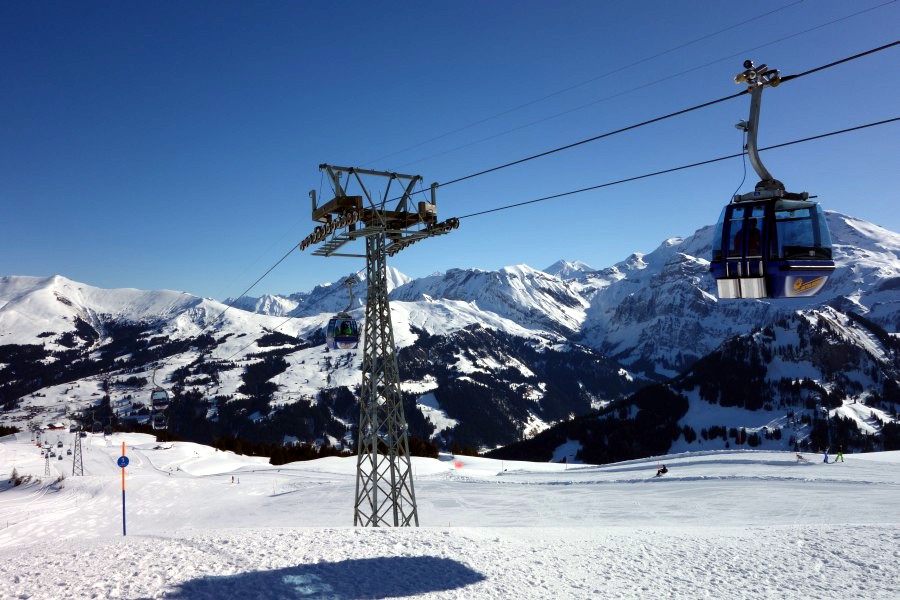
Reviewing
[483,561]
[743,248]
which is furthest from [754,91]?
[483,561]

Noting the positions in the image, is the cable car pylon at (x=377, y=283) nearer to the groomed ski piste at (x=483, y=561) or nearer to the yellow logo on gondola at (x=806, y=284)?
the groomed ski piste at (x=483, y=561)

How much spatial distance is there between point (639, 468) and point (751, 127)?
6656 centimetres

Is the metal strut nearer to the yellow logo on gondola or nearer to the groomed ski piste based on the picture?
the yellow logo on gondola

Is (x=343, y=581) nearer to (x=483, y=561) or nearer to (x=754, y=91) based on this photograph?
(x=483, y=561)

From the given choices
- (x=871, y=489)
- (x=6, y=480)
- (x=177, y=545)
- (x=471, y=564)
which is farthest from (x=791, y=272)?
(x=6, y=480)

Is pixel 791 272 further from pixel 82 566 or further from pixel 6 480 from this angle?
pixel 6 480

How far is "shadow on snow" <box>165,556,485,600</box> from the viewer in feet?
40.5

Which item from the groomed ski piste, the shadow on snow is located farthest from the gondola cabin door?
the shadow on snow

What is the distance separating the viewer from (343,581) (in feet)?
43.7

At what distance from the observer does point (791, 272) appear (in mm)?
11461

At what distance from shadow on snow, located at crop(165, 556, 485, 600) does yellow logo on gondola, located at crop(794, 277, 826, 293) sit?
9483 millimetres

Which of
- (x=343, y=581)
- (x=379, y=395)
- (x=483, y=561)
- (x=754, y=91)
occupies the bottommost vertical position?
(x=483, y=561)

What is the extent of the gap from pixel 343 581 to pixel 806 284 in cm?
1182

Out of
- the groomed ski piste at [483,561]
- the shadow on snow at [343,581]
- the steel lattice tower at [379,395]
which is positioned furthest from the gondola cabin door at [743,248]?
the steel lattice tower at [379,395]
